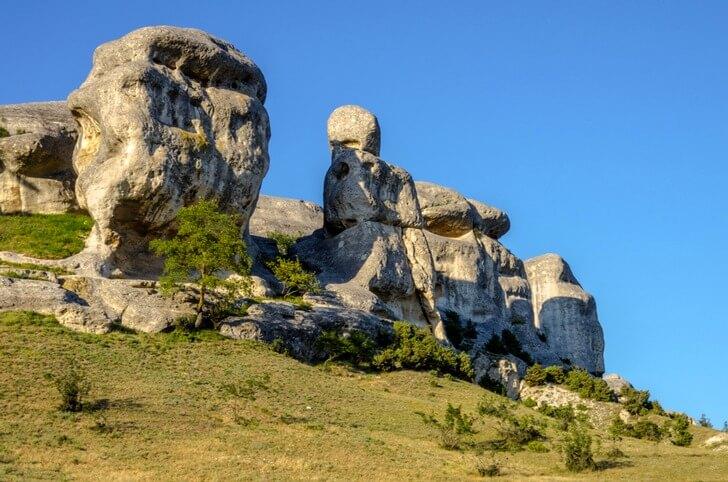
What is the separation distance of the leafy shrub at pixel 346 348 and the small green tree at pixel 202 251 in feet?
13.6

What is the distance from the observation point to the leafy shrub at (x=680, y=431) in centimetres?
4584

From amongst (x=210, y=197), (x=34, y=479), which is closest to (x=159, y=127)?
(x=210, y=197)

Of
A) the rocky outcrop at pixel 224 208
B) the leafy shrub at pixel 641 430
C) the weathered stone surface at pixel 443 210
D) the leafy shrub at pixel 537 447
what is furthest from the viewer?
the weathered stone surface at pixel 443 210

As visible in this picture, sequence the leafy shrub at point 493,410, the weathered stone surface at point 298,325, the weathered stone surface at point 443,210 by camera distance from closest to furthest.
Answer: the leafy shrub at point 493,410 → the weathered stone surface at point 298,325 → the weathered stone surface at point 443,210

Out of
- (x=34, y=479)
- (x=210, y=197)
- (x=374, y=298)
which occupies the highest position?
(x=210, y=197)

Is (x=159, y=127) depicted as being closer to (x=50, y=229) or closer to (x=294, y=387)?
(x=50, y=229)

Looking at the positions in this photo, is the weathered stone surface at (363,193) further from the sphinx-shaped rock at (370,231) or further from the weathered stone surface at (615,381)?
the weathered stone surface at (615,381)

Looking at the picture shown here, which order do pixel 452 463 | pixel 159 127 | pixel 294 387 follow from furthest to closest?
pixel 159 127 < pixel 294 387 < pixel 452 463

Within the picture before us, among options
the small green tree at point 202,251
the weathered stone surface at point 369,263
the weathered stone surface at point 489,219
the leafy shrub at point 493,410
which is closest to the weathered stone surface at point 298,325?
the small green tree at point 202,251

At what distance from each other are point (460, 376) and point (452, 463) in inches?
714

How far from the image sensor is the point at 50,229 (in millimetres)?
54188

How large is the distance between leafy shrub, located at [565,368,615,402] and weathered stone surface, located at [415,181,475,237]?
47.5 feet

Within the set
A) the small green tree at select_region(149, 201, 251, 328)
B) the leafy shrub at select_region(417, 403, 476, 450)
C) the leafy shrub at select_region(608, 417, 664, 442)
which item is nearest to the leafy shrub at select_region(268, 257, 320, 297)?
the small green tree at select_region(149, 201, 251, 328)

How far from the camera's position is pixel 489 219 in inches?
2938
